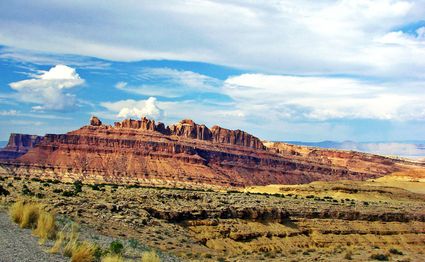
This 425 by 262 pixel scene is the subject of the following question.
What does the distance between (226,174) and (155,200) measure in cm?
10977

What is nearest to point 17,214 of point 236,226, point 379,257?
point 236,226

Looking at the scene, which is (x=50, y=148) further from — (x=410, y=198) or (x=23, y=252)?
(x=23, y=252)

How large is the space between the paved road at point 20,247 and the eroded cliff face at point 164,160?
108 meters

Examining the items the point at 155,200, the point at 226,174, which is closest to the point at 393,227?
the point at 155,200

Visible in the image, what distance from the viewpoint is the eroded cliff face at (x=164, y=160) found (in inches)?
5438

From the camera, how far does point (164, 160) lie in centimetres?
14862

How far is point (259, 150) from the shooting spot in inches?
6826

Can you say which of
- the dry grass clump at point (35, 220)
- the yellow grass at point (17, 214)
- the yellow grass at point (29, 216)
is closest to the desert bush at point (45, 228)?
the dry grass clump at point (35, 220)

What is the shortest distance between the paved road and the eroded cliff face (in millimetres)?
108316

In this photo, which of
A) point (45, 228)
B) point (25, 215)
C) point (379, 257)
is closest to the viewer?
point (45, 228)

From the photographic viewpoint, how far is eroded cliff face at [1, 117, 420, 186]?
13812 cm

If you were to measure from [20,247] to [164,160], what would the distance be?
134m

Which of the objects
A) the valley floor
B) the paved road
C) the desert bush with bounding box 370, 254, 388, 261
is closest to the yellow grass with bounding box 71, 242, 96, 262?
the paved road

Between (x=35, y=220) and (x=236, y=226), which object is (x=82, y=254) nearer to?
(x=35, y=220)
